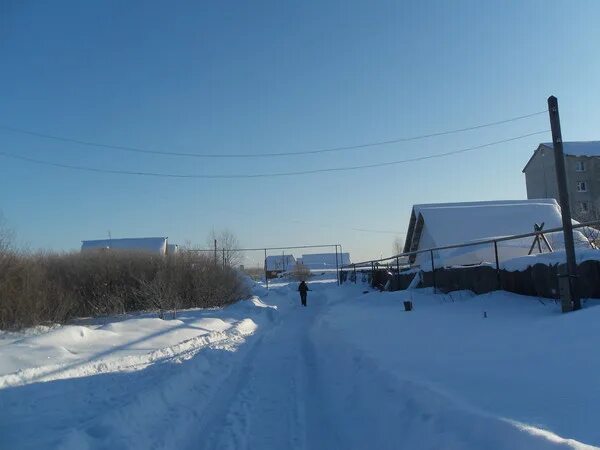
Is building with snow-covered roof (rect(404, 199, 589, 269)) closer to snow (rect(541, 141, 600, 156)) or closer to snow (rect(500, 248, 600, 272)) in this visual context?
snow (rect(500, 248, 600, 272))

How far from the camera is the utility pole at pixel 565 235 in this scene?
9617 mm

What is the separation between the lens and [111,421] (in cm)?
612

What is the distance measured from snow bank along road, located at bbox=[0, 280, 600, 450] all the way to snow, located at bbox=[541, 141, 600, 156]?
58780mm

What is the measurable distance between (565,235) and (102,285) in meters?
20.3

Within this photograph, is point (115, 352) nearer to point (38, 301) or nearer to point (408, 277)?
point (38, 301)

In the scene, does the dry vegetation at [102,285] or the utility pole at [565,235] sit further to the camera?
the dry vegetation at [102,285]

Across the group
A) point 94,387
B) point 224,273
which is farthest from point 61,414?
point 224,273

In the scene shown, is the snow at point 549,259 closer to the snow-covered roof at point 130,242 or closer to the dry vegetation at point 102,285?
the dry vegetation at point 102,285

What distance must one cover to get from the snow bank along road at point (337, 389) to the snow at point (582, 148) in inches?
2314

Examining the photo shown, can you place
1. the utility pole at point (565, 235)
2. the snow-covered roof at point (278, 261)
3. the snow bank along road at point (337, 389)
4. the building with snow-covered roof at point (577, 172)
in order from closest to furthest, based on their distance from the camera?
the snow bank along road at point (337, 389), the utility pole at point (565, 235), the building with snow-covered roof at point (577, 172), the snow-covered roof at point (278, 261)

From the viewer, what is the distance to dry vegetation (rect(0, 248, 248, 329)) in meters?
16.3

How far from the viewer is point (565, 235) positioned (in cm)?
1012

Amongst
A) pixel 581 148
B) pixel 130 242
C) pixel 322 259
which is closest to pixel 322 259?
pixel 322 259

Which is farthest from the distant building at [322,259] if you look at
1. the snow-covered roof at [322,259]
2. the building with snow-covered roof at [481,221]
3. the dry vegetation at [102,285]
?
the dry vegetation at [102,285]
